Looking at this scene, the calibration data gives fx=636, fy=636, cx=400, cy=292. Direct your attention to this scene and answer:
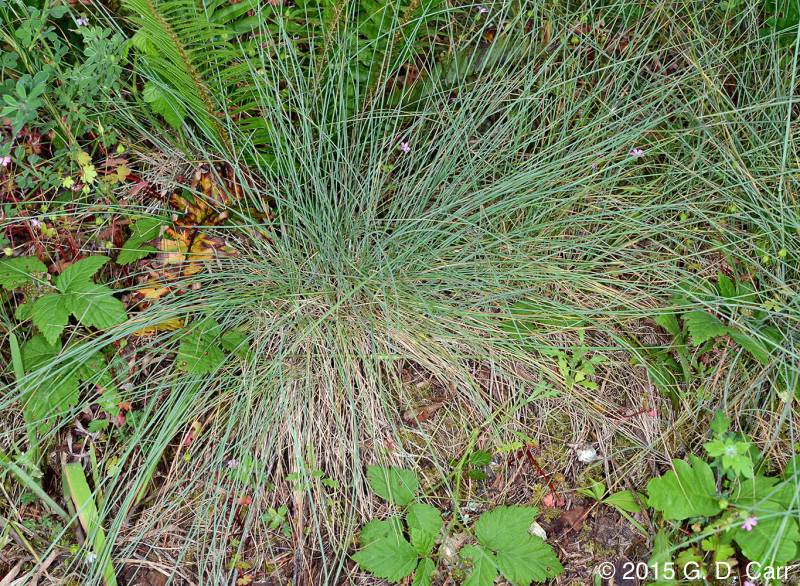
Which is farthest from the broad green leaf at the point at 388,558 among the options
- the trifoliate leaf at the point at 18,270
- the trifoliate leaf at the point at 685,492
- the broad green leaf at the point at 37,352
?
the trifoliate leaf at the point at 18,270

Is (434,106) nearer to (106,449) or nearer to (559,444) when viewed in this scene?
(559,444)

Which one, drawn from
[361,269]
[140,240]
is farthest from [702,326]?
[140,240]

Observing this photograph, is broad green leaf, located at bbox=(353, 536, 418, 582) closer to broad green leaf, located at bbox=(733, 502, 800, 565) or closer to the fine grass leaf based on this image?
the fine grass leaf

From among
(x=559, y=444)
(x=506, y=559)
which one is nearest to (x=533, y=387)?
(x=559, y=444)

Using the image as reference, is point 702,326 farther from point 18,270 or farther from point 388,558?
point 18,270

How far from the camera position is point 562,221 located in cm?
198

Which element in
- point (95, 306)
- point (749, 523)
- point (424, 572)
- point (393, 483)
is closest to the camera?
point (749, 523)

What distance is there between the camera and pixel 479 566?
1.63 metres

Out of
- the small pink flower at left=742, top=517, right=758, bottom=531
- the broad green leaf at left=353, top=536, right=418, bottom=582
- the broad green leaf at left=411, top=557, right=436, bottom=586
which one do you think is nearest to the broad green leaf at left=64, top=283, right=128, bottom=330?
the broad green leaf at left=353, top=536, right=418, bottom=582

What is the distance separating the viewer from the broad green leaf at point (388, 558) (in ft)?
5.35

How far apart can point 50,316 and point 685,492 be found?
1.80 m

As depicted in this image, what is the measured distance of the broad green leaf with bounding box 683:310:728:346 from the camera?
1.76m

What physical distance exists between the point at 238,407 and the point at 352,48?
3.94 ft

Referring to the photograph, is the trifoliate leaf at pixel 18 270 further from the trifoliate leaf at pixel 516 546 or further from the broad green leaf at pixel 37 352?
the trifoliate leaf at pixel 516 546
